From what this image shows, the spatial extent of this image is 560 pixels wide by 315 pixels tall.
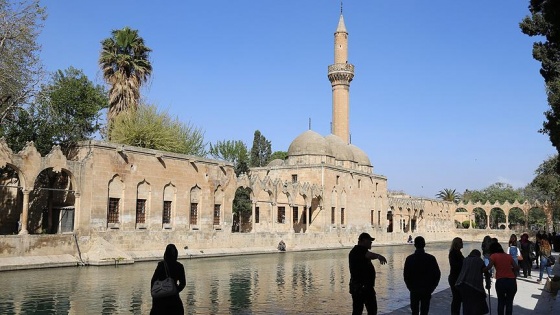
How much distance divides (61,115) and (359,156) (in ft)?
115

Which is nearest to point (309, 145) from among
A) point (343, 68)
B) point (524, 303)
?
point (343, 68)

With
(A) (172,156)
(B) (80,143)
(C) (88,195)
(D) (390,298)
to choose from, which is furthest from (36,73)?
(D) (390,298)

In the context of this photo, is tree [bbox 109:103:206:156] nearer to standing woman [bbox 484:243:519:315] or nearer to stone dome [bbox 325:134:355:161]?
stone dome [bbox 325:134:355:161]

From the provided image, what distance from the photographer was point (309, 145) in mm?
47438

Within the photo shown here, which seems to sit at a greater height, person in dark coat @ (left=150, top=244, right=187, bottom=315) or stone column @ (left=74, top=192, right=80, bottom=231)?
stone column @ (left=74, top=192, right=80, bottom=231)

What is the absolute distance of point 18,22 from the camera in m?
22.0

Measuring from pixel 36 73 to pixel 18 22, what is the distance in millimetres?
2273

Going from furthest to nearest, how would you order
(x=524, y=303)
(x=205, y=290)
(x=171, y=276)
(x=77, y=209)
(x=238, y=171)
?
(x=238, y=171) → (x=77, y=209) → (x=205, y=290) → (x=524, y=303) → (x=171, y=276)

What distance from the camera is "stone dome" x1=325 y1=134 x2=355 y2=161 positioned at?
5044 centimetres

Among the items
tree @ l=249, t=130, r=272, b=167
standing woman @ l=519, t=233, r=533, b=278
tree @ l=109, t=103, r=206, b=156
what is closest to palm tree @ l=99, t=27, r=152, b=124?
tree @ l=109, t=103, r=206, b=156

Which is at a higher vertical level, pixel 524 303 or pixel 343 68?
pixel 343 68

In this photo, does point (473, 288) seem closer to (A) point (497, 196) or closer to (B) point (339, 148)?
(B) point (339, 148)

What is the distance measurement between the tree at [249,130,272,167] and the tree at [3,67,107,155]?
3743 cm

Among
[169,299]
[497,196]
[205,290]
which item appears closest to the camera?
[169,299]
